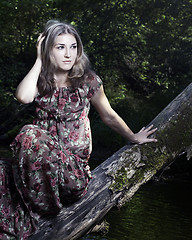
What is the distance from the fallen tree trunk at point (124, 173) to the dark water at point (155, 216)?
1.44 metres

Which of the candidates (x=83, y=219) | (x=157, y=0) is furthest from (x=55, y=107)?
(x=157, y=0)

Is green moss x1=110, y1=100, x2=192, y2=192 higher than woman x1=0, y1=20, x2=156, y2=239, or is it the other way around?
woman x1=0, y1=20, x2=156, y2=239

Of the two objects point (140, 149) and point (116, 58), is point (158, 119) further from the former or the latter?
point (116, 58)

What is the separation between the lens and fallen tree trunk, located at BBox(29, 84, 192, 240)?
2.24 m

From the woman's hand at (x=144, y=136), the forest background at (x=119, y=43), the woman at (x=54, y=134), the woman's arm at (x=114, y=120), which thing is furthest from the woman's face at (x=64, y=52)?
the forest background at (x=119, y=43)

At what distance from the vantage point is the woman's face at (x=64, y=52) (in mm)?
2443

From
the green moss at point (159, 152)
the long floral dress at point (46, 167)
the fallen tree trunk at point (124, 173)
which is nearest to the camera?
the long floral dress at point (46, 167)

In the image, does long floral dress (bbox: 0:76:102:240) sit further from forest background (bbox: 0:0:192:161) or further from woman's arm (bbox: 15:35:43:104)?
forest background (bbox: 0:0:192:161)

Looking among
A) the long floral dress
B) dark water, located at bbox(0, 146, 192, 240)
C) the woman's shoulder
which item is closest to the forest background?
dark water, located at bbox(0, 146, 192, 240)

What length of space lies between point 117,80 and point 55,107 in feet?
32.6

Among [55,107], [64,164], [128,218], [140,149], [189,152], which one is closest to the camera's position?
[64,164]

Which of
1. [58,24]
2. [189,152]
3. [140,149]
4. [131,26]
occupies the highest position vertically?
[131,26]

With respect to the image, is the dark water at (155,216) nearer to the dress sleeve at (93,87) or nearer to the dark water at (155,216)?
the dark water at (155,216)

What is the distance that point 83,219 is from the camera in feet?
7.45
